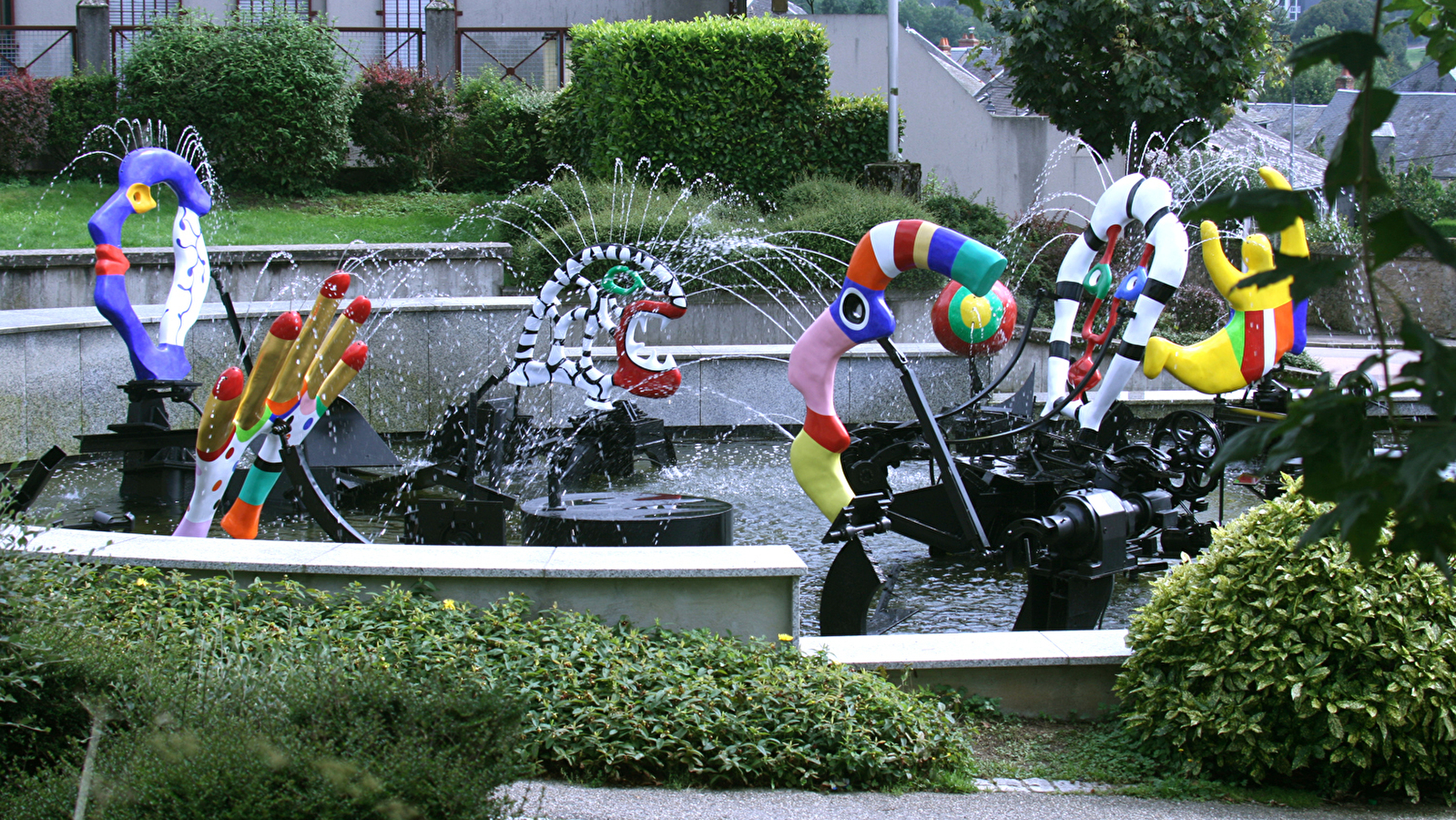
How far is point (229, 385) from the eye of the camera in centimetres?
542

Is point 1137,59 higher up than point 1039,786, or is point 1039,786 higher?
point 1137,59

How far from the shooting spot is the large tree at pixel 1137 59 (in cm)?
1736

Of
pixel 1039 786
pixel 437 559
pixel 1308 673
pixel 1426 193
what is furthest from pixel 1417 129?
pixel 437 559

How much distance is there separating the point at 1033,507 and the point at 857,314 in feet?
6.08

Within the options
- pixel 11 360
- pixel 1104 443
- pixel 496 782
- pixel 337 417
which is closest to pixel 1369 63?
pixel 496 782

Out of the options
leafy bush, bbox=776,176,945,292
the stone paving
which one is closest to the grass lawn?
leafy bush, bbox=776,176,945,292

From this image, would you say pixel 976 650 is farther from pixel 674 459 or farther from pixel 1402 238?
pixel 674 459

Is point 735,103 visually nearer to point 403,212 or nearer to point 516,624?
point 403,212

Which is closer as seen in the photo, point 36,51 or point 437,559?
point 437,559

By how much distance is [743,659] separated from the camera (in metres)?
4.20

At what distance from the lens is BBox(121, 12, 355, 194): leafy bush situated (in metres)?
17.4

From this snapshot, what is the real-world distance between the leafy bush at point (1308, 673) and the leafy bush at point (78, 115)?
715 inches

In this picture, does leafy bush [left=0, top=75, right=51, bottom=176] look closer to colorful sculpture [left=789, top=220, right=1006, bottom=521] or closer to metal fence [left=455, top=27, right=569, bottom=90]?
metal fence [left=455, top=27, right=569, bottom=90]

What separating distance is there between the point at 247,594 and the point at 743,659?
1814 mm
